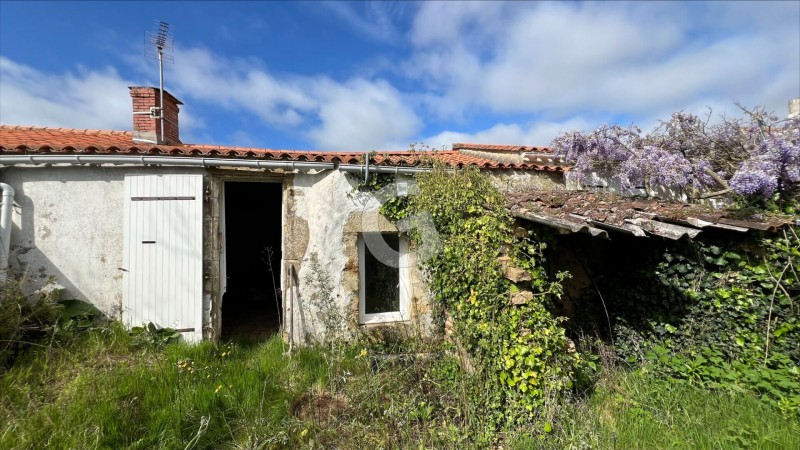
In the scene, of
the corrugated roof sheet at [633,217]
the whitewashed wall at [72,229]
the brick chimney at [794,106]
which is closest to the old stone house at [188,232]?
the whitewashed wall at [72,229]

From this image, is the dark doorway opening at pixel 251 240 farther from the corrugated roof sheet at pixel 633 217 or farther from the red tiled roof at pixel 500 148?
the corrugated roof sheet at pixel 633 217

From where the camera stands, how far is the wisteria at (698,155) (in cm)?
424

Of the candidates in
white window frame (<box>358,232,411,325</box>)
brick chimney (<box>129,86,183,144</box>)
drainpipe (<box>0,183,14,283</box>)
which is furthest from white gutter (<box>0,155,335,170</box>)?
brick chimney (<box>129,86,183,144</box>)

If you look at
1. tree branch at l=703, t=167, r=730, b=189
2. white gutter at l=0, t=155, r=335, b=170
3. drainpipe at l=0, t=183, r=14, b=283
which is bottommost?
drainpipe at l=0, t=183, r=14, b=283

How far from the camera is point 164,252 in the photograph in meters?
4.89

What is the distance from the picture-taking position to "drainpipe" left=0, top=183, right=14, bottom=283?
14.5 ft

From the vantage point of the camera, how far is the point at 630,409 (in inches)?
133

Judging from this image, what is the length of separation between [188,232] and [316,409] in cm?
314

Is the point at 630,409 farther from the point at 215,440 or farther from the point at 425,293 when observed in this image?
the point at 215,440

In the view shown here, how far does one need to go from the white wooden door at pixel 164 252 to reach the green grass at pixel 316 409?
25.7 inches

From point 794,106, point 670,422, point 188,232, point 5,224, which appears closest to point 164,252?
point 188,232

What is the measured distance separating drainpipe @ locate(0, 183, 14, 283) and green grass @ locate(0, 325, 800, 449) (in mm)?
1377

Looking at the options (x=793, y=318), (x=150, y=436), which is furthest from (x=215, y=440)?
(x=793, y=318)

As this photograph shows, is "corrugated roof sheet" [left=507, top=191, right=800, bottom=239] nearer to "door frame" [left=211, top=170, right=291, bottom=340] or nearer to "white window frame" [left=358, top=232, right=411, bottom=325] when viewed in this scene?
"white window frame" [left=358, top=232, right=411, bottom=325]
